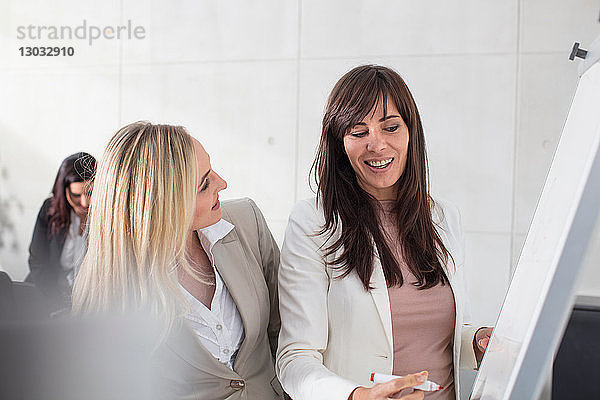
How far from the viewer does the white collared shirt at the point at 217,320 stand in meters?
1.42

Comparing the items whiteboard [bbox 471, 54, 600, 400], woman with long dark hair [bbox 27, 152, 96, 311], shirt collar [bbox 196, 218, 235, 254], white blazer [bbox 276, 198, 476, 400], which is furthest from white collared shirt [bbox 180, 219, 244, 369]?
woman with long dark hair [bbox 27, 152, 96, 311]

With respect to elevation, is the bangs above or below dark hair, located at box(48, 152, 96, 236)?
above

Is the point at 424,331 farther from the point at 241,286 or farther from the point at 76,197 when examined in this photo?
the point at 76,197

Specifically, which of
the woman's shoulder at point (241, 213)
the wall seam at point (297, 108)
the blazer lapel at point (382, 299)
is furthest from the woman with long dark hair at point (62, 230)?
the blazer lapel at point (382, 299)

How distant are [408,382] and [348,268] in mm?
427

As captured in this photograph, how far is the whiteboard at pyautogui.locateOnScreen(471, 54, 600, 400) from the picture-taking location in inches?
21.9

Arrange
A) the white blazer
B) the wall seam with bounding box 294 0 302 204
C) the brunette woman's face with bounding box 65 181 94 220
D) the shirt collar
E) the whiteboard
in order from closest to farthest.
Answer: the whiteboard < the white blazer < the shirt collar < the wall seam with bounding box 294 0 302 204 < the brunette woman's face with bounding box 65 181 94 220

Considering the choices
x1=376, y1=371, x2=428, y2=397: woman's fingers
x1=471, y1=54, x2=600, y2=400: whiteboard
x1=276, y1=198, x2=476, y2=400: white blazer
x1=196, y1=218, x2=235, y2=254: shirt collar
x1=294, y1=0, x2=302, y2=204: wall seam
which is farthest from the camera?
x1=294, y1=0, x2=302, y2=204: wall seam

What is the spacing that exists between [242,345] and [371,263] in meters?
0.31

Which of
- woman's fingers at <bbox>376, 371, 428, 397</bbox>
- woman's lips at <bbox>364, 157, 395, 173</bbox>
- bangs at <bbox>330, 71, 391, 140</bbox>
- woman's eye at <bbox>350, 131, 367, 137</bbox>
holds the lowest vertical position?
woman's fingers at <bbox>376, 371, 428, 397</bbox>

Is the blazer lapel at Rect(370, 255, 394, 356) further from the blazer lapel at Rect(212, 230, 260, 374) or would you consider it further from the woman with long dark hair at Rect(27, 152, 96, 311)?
the woman with long dark hair at Rect(27, 152, 96, 311)

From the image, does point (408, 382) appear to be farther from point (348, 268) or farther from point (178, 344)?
point (178, 344)

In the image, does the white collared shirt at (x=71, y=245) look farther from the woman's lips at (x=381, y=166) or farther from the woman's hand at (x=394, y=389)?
the woman's hand at (x=394, y=389)

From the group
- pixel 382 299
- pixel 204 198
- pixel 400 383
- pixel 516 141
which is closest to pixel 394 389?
pixel 400 383
